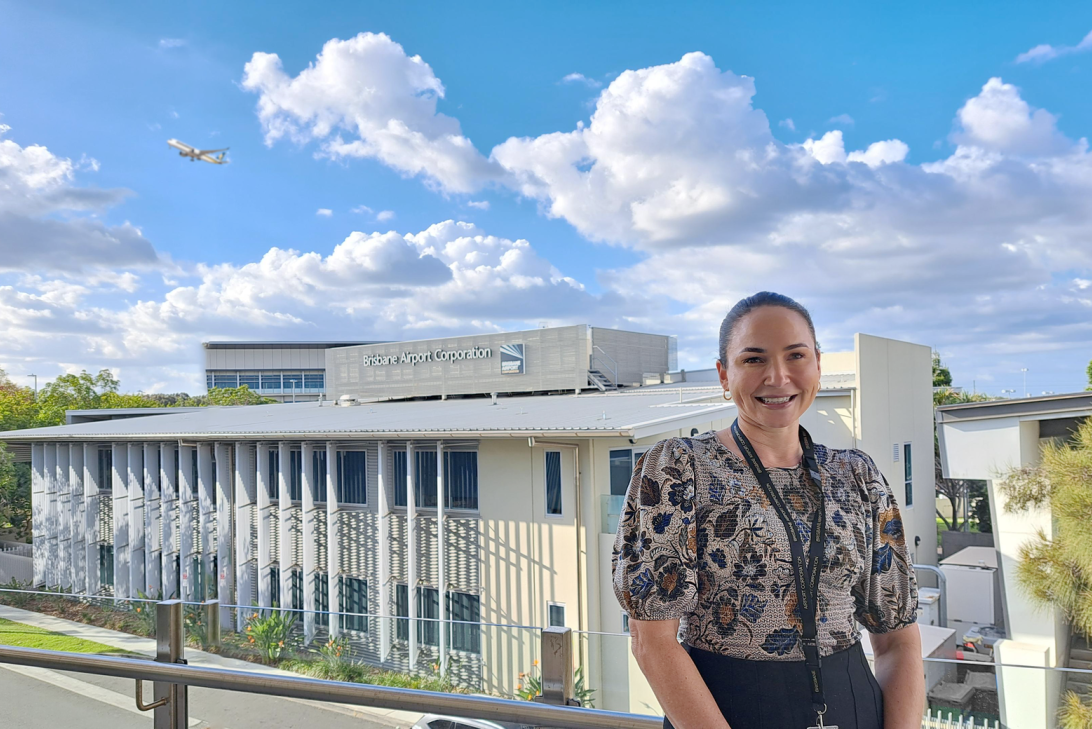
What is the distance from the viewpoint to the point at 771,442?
1467mm

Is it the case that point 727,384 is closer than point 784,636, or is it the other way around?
point 784,636

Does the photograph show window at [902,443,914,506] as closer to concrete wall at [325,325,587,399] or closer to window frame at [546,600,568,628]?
concrete wall at [325,325,587,399]

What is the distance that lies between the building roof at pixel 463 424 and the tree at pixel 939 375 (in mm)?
15170

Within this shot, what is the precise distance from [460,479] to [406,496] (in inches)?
42.7

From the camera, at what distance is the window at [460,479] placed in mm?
12914

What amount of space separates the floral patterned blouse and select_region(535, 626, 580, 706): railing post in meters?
0.93

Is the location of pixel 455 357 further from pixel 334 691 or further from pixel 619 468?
pixel 334 691

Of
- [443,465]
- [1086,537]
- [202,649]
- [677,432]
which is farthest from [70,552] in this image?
[1086,537]

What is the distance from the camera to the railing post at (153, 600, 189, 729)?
2.94 meters

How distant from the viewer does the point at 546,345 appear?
19.5 meters

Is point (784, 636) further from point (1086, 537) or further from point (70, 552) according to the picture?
point (70, 552)

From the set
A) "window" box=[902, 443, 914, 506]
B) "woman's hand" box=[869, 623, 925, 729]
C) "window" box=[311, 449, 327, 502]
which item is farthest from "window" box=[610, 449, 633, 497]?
"woman's hand" box=[869, 623, 925, 729]

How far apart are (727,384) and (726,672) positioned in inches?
21.8

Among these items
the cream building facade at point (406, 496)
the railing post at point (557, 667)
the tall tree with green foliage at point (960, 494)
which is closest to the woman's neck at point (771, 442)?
the railing post at point (557, 667)
